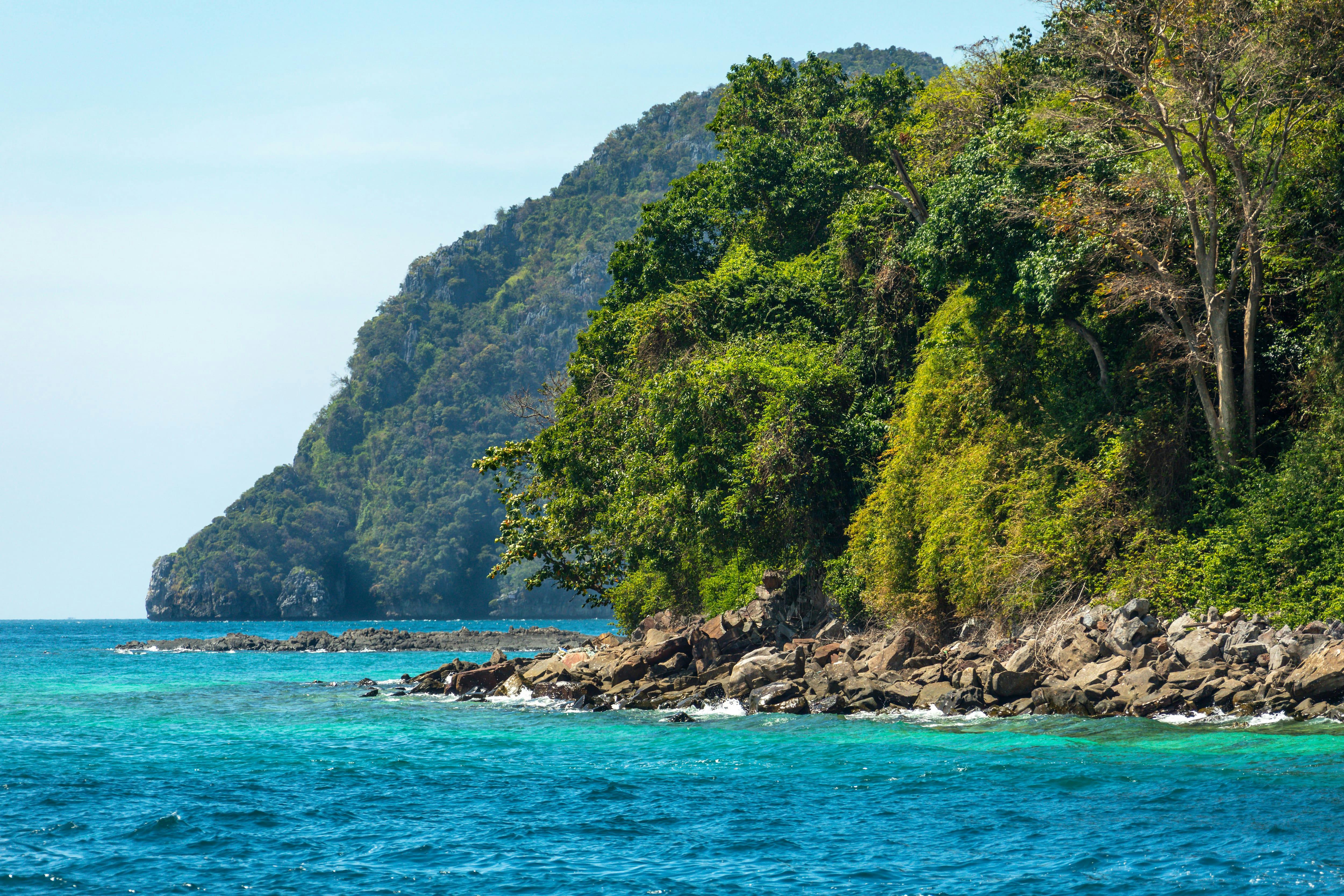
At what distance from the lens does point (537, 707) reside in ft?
91.0

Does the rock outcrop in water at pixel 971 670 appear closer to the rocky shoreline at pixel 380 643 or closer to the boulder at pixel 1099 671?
the boulder at pixel 1099 671

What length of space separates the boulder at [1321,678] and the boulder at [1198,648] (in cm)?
163

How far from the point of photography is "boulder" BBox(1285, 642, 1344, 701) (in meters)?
18.7

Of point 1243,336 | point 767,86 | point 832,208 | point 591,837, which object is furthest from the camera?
point 767,86

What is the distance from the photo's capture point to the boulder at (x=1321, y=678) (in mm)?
18734

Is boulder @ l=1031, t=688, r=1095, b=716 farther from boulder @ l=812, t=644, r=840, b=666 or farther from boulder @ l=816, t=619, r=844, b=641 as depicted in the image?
boulder @ l=816, t=619, r=844, b=641

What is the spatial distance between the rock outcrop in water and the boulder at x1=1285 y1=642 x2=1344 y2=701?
2 cm

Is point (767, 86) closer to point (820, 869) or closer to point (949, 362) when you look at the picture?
point (949, 362)

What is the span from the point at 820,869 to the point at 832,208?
99.2 feet

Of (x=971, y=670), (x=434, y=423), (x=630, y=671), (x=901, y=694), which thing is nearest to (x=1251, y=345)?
(x=971, y=670)

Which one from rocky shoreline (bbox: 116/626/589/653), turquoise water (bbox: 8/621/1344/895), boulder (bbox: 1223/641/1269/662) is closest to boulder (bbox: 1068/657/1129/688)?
turquoise water (bbox: 8/621/1344/895)

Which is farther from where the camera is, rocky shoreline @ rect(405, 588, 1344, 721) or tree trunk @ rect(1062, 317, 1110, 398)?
tree trunk @ rect(1062, 317, 1110, 398)

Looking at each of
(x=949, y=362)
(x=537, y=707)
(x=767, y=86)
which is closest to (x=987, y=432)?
(x=949, y=362)

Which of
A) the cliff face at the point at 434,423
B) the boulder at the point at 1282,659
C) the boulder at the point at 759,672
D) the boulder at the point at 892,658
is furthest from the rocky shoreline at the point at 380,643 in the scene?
the cliff face at the point at 434,423
